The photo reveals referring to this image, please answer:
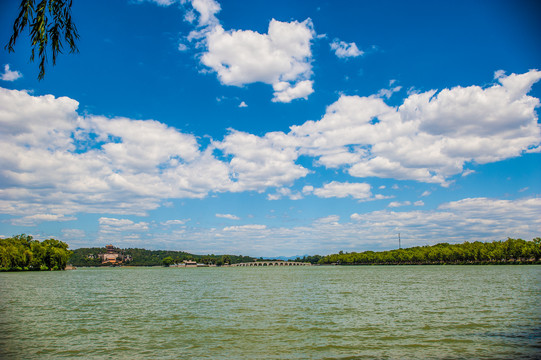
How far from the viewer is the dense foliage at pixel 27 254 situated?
162 metres

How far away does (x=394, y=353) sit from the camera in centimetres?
2034

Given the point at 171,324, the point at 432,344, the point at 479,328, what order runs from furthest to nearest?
the point at 171,324 → the point at 479,328 → the point at 432,344

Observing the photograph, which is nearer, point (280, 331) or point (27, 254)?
point (280, 331)

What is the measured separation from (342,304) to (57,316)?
31.6 metres

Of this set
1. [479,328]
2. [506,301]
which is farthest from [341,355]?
[506,301]

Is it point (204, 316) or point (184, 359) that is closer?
point (184, 359)

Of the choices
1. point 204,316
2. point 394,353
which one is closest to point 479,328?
point 394,353

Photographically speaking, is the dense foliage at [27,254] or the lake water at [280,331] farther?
the dense foliage at [27,254]

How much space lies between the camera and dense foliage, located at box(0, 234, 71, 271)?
531 feet

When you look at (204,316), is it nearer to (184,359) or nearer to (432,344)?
(184,359)

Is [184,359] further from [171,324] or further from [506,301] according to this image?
[506,301]

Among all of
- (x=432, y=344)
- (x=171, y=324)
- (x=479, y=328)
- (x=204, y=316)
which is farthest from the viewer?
(x=204, y=316)

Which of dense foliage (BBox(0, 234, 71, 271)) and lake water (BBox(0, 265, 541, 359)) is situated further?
dense foliage (BBox(0, 234, 71, 271))

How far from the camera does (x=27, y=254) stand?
17275cm
